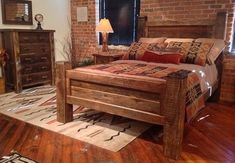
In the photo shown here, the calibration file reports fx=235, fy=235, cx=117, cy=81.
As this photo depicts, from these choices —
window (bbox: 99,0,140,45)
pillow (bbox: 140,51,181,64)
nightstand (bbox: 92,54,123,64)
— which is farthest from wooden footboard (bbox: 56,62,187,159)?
window (bbox: 99,0,140,45)

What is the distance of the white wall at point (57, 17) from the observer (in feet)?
15.6

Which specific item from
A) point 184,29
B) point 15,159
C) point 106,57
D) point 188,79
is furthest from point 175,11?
point 15,159

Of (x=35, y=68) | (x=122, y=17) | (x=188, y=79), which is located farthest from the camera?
(x=122, y=17)

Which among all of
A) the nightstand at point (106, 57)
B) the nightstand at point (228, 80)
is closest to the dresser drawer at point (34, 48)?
the nightstand at point (106, 57)

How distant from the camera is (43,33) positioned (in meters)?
4.35

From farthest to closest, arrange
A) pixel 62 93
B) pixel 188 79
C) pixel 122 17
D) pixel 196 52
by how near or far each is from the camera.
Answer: pixel 122 17 → pixel 196 52 → pixel 62 93 → pixel 188 79

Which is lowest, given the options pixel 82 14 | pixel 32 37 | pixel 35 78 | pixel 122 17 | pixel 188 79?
pixel 35 78

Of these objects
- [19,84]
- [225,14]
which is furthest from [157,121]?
[19,84]

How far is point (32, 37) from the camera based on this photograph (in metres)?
4.19

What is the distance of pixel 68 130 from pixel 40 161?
626mm

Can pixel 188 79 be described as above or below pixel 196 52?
below

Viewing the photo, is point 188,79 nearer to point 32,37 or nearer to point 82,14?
point 32,37

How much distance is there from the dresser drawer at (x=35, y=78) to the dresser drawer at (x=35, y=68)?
0.24 feet

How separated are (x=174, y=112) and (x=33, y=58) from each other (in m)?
3.09
